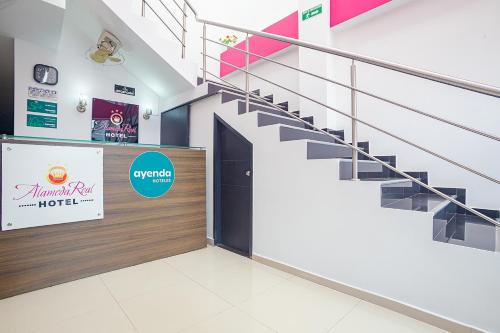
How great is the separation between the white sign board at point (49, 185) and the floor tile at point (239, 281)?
1.08 m

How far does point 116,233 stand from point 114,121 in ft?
6.14

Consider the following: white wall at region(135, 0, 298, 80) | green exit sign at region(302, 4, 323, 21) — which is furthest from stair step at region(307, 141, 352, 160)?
white wall at region(135, 0, 298, 80)

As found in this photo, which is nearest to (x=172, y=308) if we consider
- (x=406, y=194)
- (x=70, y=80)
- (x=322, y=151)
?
(x=322, y=151)

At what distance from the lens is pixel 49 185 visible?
1.83 m

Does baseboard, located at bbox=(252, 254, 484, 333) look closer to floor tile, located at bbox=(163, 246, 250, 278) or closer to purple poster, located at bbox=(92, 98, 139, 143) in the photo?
floor tile, located at bbox=(163, 246, 250, 278)

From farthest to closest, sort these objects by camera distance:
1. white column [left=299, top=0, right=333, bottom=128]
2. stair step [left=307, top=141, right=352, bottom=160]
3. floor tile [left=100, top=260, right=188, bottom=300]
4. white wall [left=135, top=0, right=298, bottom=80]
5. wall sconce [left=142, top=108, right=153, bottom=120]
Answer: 1. white wall [left=135, top=0, right=298, bottom=80]
2. wall sconce [left=142, top=108, right=153, bottom=120]
3. white column [left=299, top=0, right=333, bottom=128]
4. stair step [left=307, top=141, right=352, bottom=160]
5. floor tile [left=100, top=260, right=188, bottom=300]

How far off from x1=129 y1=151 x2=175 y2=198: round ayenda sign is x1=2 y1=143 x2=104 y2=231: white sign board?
0.29 metres

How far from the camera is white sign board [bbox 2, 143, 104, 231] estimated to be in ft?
5.56

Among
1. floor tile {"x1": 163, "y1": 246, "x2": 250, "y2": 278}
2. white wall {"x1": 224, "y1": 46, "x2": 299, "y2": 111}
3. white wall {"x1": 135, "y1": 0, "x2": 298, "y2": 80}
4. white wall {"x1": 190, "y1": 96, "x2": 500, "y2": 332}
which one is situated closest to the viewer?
white wall {"x1": 190, "y1": 96, "x2": 500, "y2": 332}

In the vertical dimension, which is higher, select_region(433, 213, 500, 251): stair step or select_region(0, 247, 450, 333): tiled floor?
select_region(433, 213, 500, 251): stair step

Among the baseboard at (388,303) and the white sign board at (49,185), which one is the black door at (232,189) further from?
the white sign board at (49,185)

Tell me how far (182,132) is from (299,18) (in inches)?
93.0

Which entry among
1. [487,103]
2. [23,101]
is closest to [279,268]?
[487,103]

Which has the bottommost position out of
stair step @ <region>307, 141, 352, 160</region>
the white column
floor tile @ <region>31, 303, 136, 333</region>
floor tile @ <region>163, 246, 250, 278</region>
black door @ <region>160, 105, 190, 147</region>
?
floor tile @ <region>163, 246, 250, 278</region>
